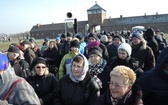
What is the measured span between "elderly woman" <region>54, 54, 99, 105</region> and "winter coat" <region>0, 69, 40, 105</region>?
55.6 inches

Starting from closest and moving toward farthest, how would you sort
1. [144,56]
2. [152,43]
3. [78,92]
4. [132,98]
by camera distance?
[132,98]
[78,92]
[144,56]
[152,43]

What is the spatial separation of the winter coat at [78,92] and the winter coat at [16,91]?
4.62ft

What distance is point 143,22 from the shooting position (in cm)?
7500

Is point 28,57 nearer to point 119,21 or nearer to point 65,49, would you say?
point 65,49

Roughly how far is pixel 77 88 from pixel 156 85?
1383 mm

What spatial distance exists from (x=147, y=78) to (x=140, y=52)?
2.71 metres

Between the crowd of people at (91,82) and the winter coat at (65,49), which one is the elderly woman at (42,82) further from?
the winter coat at (65,49)

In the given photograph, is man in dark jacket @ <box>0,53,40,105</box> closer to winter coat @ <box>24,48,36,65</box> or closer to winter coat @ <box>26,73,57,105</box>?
winter coat @ <box>26,73,57,105</box>

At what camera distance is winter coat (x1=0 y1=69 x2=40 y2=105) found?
2.41m

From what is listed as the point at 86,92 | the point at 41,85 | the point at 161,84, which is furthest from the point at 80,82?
the point at 161,84

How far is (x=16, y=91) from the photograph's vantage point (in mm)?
2428

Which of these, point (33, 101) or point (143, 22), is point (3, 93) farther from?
point (143, 22)

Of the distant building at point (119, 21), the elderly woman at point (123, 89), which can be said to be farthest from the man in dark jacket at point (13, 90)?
the distant building at point (119, 21)

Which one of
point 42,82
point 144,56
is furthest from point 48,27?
point 42,82
